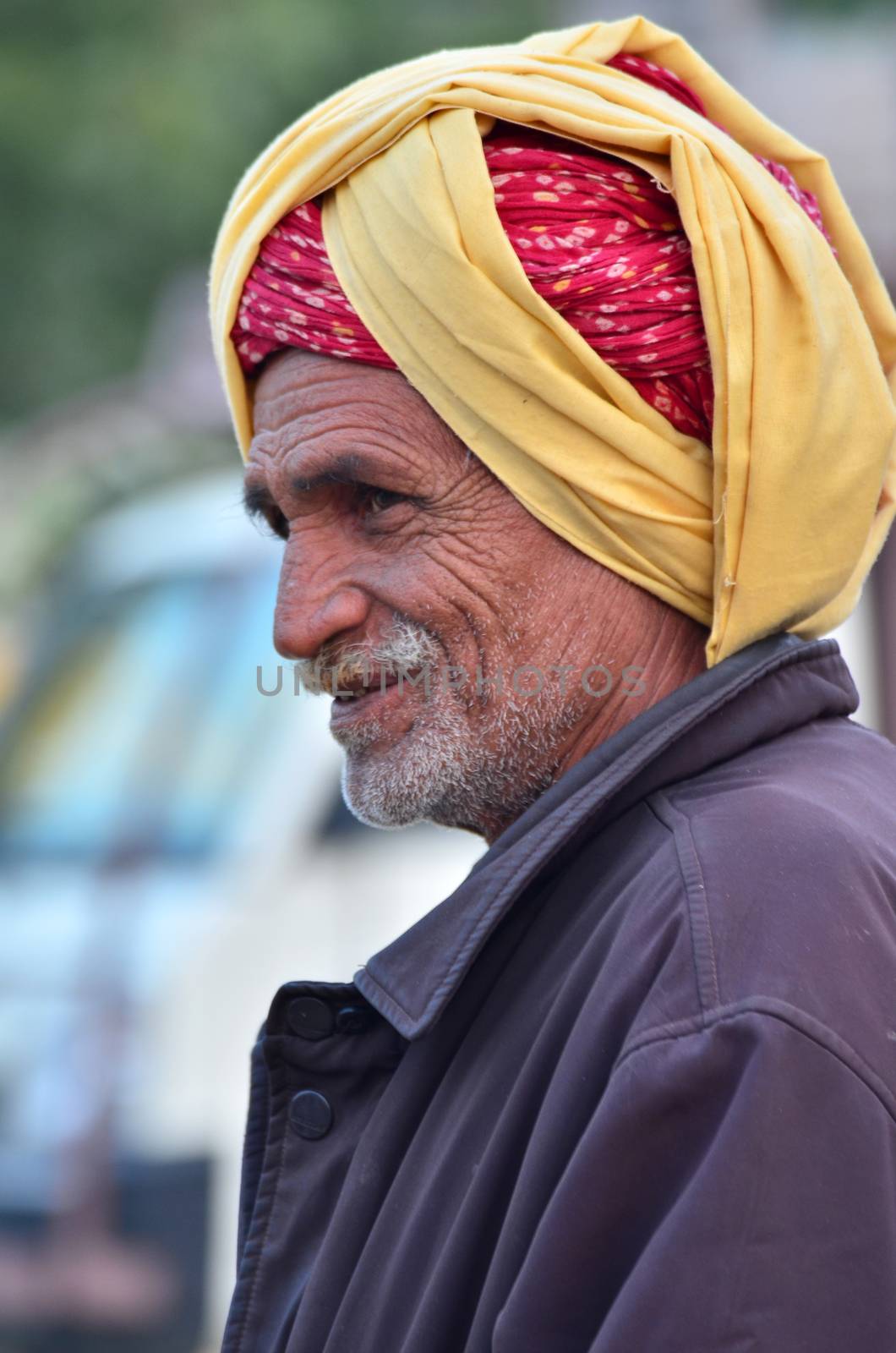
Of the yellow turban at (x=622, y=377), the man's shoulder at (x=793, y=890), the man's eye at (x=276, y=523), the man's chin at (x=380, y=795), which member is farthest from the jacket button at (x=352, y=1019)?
the man's eye at (x=276, y=523)

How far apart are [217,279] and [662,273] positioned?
694 mm

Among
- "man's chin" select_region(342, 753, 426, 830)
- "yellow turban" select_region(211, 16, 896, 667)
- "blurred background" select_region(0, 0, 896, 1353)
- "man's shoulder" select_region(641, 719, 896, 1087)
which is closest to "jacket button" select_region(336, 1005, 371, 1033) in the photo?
"man's chin" select_region(342, 753, 426, 830)

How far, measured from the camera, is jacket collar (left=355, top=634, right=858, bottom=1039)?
1.59m

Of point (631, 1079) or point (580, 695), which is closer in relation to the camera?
point (631, 1079)

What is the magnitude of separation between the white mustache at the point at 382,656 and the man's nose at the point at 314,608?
0.03 meters

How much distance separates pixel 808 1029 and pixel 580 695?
0.65 meters

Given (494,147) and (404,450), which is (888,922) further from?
(494,147)

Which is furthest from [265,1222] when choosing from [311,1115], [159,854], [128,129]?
[128,129]

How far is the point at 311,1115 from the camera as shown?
69.9 inches

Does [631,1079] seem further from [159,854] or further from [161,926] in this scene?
[159,854]

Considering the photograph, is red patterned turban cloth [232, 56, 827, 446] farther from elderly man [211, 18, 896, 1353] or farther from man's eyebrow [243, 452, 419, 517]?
man's eyebrow [243, 452, 419, 517]

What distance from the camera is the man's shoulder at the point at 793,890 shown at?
1.33 metres

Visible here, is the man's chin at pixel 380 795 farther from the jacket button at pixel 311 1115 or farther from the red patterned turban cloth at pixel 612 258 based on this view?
the red patterned turban cloth at pixel 612 258

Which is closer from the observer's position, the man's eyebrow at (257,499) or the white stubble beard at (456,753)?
the white stubble beard at (456,753)
